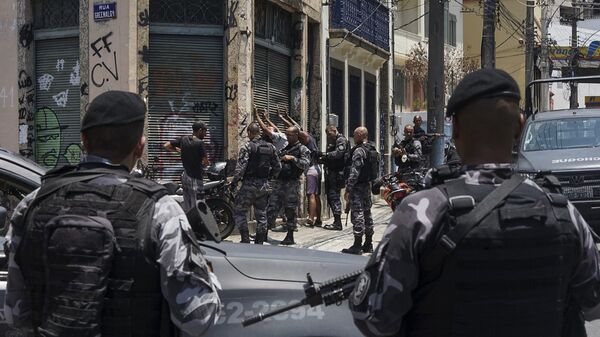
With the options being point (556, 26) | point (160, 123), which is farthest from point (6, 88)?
point (556, 26)

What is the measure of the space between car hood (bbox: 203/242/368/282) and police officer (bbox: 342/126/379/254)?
24.2ft

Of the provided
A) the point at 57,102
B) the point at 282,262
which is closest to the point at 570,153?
the point at 57,102

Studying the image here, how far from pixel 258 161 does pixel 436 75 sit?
5.44 metres

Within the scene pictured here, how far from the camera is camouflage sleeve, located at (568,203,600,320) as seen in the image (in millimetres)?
2697

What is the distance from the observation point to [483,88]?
2.62 metres

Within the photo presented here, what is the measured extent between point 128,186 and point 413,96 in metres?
31.1

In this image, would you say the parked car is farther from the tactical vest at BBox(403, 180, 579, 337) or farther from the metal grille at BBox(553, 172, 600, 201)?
the metal grille at BBox(553, 172, 600, 201)

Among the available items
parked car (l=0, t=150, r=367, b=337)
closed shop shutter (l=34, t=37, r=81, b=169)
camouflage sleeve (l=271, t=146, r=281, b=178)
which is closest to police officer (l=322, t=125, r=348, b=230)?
camouflage sleeve (l=271, t=146, r=281, b=178)

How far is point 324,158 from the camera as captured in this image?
49.2 ft

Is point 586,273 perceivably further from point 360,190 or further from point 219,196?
point 219,196

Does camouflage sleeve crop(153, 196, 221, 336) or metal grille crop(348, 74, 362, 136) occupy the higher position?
metal grille crop(348, 74, 362, 136)

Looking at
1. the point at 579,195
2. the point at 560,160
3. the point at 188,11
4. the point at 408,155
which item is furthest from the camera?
the point at 408,155

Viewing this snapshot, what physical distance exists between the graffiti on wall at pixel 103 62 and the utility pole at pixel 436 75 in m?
6.00

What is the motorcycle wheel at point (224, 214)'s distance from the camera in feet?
41.4
